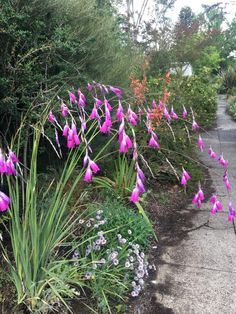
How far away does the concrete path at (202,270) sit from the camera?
2.87 m

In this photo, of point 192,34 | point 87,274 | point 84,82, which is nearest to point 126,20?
point 192,34

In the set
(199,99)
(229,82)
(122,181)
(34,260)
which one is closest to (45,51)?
(122,181)

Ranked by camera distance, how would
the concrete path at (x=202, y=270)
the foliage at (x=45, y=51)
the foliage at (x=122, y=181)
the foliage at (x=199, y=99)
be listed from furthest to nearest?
the foliage at (x=199, y=99), the foliage at (x=122, y=181), the foliage at (x=45, y=51), the concrete path at (x=202, y=270)

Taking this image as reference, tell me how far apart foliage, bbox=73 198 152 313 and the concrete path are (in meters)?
0.23

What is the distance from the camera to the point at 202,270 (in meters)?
3.31

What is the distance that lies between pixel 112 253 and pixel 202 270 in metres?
0.89

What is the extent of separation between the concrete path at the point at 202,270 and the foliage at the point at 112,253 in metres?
0.23

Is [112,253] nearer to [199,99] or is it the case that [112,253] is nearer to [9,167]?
[9,167]

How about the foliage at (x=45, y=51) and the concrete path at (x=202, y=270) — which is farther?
the foliage at (x=45, y=51)

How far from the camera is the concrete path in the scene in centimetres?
287

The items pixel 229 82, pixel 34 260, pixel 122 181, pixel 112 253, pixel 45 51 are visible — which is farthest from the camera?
pixel 229 82

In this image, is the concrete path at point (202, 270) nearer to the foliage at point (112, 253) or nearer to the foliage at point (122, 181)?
the foliage at point (112, 253)

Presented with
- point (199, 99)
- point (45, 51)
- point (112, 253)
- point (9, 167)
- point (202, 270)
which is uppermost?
point (45, 51)

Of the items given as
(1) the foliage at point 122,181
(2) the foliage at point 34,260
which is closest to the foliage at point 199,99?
(1) the foliage at point 122,181
